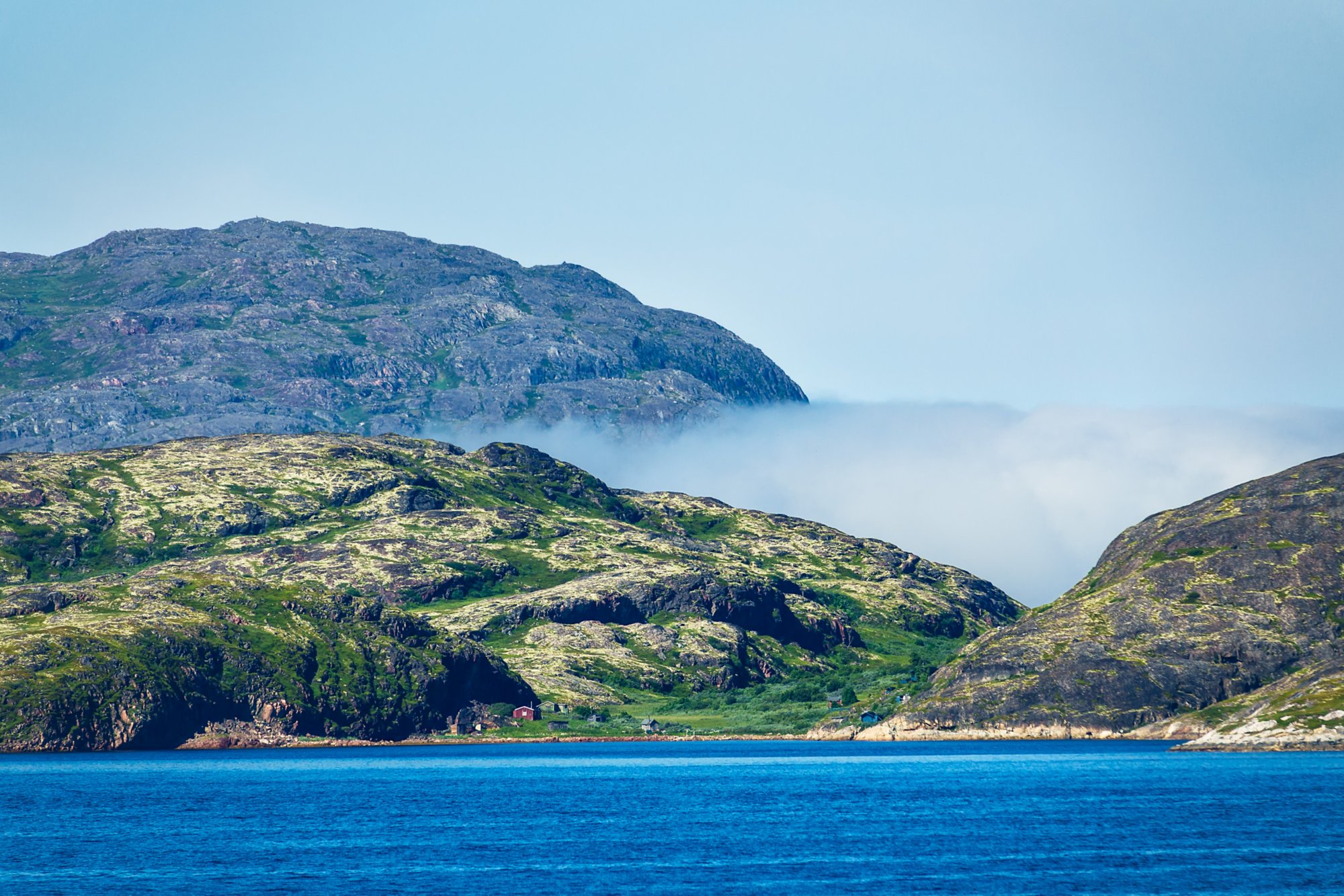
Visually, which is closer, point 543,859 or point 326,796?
point 543,859

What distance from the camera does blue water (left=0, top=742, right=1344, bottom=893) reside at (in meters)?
113

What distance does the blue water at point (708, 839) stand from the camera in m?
113

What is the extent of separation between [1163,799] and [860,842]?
50706mm

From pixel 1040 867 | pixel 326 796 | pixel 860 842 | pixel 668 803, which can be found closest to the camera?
pixel 1040 867

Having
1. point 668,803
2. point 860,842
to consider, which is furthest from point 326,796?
point 860,842

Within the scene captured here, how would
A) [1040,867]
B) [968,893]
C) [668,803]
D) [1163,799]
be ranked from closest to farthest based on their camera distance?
1. [968,893]
2. [1040,867]
3. [1163,799]
4. [668,803]

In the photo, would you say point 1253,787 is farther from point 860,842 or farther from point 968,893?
point 968,893

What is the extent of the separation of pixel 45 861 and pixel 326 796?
221 feet

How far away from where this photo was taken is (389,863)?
12512 cm

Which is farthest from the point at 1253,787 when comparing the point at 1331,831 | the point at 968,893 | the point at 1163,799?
the point at 968,893

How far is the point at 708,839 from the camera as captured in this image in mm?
140750

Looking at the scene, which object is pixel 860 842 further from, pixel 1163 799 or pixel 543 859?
pixel 1163 799

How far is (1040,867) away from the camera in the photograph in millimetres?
118375

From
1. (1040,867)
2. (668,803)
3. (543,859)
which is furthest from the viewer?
(668,803)
